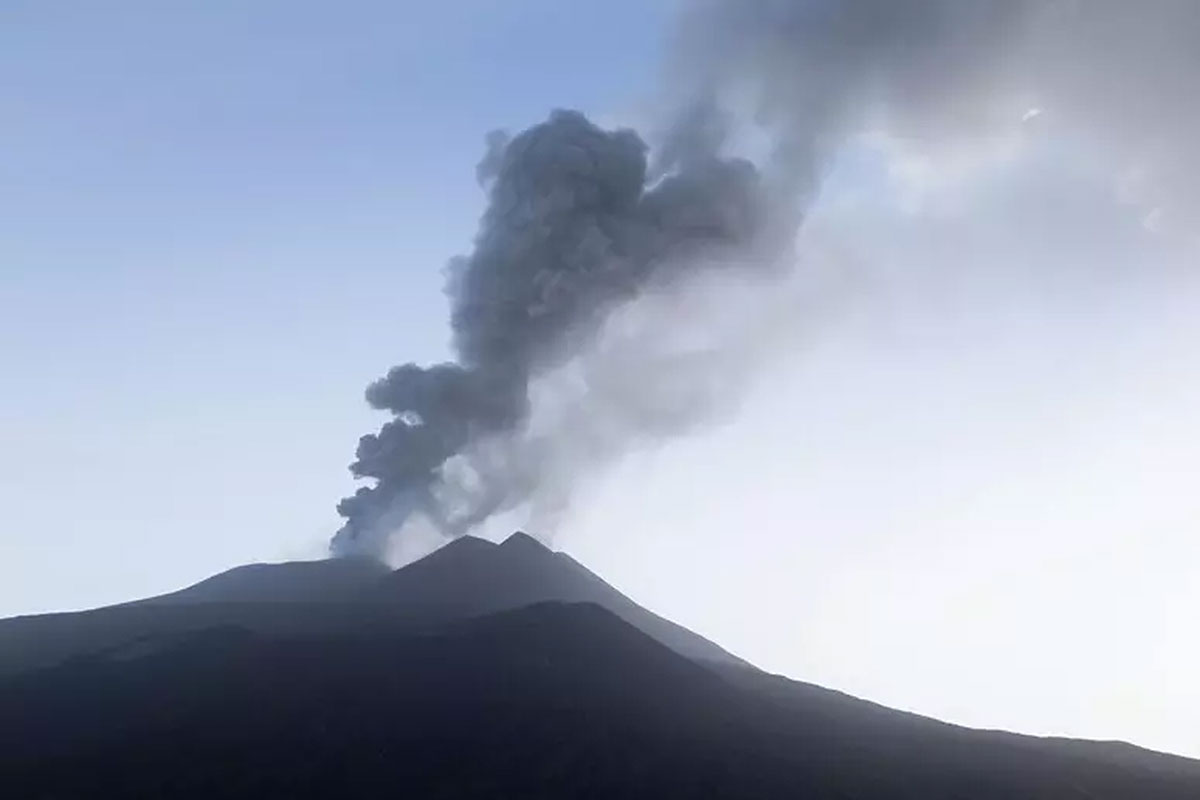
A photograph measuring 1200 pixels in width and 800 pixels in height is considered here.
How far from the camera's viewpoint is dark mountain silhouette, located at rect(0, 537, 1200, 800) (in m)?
57.9

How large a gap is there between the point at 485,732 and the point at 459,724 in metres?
1.75

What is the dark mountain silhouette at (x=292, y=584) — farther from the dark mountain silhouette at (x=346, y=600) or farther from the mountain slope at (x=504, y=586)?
the mountain slope at (x=504, y=586)

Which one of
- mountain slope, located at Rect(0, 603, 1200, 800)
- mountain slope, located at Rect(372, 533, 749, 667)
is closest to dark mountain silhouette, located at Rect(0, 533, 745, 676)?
mountain slope, located at Rect(372, 533, 749, 667)

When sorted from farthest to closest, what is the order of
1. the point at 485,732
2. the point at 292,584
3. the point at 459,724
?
the point at 292,584 < the point at 459,724 < the point at 485,732

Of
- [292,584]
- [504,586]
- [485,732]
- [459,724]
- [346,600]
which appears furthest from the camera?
[292,584]

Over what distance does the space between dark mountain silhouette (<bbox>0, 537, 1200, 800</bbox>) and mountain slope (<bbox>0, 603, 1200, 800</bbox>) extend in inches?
5.6

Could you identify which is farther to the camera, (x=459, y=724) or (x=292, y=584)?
(x=292, y=584)

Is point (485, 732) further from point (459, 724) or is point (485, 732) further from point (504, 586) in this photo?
point (504, 586)

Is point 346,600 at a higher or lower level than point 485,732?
higher

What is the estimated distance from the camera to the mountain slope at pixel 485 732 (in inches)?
2274

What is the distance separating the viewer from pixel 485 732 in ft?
205

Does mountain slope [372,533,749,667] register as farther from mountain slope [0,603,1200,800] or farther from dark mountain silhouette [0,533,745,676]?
mountain slope [0,603,1200,800]

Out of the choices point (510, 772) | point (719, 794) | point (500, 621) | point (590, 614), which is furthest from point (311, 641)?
point (719, 794)

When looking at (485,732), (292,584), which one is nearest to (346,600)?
(292,584)
